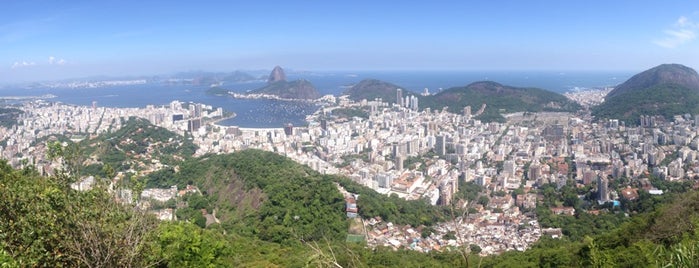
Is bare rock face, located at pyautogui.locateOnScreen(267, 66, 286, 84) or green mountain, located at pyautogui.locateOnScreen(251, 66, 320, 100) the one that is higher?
bare rock face, located at pyautogui.locateOnScreen(267, 66, 286, 84)

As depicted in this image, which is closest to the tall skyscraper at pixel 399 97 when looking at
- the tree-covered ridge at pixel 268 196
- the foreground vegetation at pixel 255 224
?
the foreground vegetation at pixel 255 224

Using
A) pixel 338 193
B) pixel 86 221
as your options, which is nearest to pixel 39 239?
pixel 86 221

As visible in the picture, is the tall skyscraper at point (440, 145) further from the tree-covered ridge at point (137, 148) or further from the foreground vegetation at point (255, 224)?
the tree-covered ridge at point (137, 148)

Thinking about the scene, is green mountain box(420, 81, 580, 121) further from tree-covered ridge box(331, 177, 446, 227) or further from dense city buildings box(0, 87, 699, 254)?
tree-covered ridge box(331, 177, 446, 227)

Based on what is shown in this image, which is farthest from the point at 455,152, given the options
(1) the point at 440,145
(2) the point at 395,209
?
(2) the point at 395,209

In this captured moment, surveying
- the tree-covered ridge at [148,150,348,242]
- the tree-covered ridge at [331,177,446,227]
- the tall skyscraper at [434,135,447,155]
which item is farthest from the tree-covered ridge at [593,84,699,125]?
the tree-covered ridge at [148,150,348,242]

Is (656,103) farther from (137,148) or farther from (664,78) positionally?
(137,148)

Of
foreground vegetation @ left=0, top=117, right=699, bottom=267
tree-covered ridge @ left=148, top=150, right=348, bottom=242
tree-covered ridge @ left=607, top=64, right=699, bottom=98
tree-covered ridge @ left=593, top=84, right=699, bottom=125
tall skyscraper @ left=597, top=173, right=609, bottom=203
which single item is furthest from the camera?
tree-covered ridge @ left=607, top=64, right=699, bottom=98

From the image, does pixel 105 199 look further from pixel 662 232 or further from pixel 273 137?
pixel 273 137
